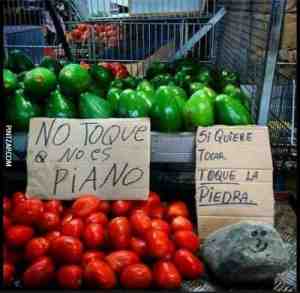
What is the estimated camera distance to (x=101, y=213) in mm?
1467

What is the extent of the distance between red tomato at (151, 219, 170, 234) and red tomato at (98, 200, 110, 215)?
15cm

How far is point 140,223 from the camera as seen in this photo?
4.67ft

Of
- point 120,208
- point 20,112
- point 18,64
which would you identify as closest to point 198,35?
point 18,64

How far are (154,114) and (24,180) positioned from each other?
0.59 metres

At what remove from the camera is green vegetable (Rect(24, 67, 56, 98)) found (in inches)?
67.6

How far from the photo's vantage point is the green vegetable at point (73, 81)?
1739mm

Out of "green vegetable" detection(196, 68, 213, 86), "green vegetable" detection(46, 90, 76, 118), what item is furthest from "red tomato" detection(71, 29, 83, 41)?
"green vegetable" detection(46, 90, 76, 118)

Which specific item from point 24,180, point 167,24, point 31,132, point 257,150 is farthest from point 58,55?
point 257,150

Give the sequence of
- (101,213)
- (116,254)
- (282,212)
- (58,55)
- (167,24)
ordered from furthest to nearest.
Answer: (58,55)
(167,24)
(282,212)
(101,213)
(116,254)

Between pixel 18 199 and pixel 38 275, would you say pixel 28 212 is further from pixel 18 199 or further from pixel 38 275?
pixel 38 275

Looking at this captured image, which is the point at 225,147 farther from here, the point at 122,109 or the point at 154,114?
the point at 122,109

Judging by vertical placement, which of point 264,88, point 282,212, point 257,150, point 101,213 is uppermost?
point 264,88

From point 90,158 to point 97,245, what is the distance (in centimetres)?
29

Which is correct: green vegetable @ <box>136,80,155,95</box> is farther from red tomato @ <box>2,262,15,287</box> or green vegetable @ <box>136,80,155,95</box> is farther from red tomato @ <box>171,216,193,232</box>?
red tomato @ <box>2,262,15,287</box>
